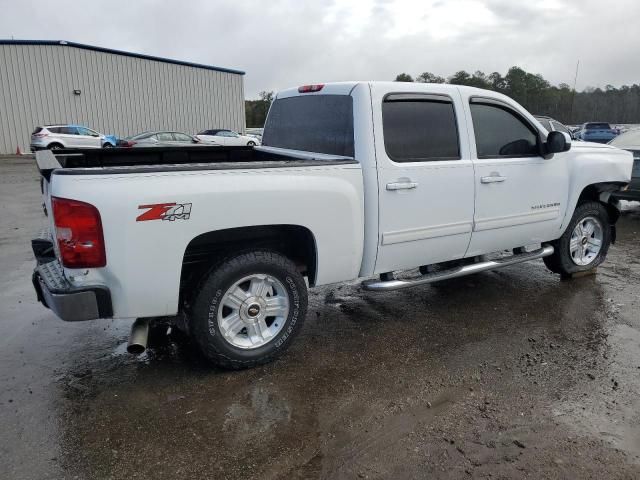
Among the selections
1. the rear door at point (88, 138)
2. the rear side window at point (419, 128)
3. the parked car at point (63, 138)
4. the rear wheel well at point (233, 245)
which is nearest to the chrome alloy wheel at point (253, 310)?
the rear wheel well at point (233, 245)

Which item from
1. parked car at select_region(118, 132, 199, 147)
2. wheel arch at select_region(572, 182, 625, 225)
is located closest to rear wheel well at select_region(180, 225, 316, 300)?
wheel arch at select_region(572, 182, 625, 225)

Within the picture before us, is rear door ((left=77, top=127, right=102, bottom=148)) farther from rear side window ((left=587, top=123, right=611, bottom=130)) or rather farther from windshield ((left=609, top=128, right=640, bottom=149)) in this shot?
rear side window ((left=587, top=123, right=611, bottom=130))

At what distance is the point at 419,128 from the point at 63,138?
25860 millimetres

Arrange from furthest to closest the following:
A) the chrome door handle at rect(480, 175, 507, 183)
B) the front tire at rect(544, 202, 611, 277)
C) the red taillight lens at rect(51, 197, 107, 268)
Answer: the front tire at rect(544, 202, 611, 277) < the chrome door handle at rect(480, 175, 507, 183) < the red taillight lens at rect(51, 197, 107, 268)

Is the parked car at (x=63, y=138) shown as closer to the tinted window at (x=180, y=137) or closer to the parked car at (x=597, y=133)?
the tinted window at (x=180, y=137)

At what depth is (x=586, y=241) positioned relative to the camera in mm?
5922

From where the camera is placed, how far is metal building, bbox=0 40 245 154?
29.5 metres

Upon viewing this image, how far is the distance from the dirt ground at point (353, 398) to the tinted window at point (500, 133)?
1.48 metres

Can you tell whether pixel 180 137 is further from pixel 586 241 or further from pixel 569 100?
pixel 569 100

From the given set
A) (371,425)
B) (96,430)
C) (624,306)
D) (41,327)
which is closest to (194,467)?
(96,430)

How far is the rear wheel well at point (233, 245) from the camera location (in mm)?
3596

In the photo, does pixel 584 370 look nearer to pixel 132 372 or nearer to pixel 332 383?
pixel 332 383

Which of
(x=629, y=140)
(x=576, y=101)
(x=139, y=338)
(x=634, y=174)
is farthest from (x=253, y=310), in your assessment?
(x=576, y=101)

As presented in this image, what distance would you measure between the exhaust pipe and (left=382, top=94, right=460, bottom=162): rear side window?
7.12 feet
